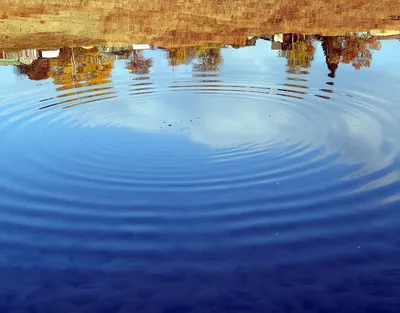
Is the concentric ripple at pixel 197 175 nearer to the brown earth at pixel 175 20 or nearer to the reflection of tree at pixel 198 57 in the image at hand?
the reflection of tree at pixel 198 57

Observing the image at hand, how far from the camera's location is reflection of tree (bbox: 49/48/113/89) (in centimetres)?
1534

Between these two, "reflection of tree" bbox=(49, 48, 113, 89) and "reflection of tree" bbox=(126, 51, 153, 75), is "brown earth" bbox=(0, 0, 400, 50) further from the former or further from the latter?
"reflection of tree" bbox=(126, 51, 153, 75)

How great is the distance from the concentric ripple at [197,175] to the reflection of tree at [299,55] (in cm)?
344

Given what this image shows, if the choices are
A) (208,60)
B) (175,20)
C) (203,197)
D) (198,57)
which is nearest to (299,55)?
(208,60)

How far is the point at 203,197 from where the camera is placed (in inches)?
287

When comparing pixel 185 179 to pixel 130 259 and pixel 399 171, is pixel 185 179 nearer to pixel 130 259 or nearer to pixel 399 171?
pixel 130 259

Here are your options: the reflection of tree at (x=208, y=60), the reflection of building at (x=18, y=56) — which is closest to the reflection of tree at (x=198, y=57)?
the reflection of tree at (x=208, y=60)

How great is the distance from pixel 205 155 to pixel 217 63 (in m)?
8.77

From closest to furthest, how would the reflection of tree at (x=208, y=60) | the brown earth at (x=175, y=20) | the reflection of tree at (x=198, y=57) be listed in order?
1. the reflection of tree at (x=208, y=60)
2. the reflection of tree at (x=198, y=57)
3. the brown earth at (x=175, y=20)

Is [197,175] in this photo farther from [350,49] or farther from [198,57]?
[350,49]

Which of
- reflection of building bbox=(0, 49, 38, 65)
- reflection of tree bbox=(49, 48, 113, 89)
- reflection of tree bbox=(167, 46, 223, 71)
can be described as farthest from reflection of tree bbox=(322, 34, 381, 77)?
reflection of building bbox=(0, 49, 38, 65)

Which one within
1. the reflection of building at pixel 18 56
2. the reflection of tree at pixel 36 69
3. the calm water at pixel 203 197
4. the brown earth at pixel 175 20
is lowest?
the calm water at pixel 203 197

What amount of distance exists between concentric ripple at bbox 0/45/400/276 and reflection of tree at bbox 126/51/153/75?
10.7ft

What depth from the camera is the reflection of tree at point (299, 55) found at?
53.7ft
